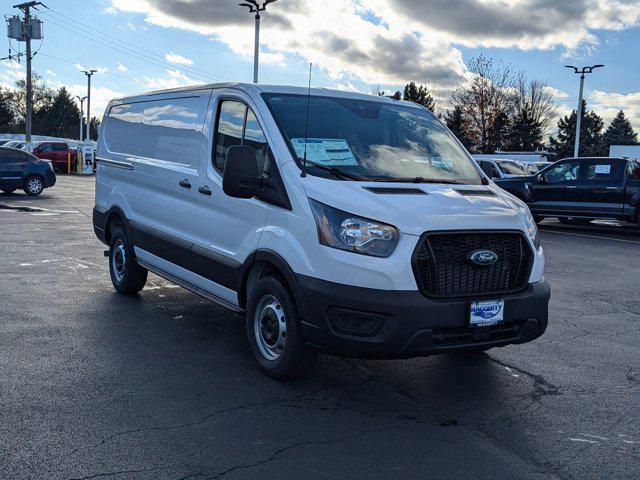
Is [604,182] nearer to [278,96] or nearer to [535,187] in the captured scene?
[535,187]

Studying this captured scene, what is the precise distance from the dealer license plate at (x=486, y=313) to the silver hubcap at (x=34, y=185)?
67.6 ft

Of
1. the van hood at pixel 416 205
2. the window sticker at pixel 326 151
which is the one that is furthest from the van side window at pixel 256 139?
the van hood at pixel 416 205

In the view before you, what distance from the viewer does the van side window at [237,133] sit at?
4984 mm

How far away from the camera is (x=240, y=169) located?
470cm

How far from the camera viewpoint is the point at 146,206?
22.2ft

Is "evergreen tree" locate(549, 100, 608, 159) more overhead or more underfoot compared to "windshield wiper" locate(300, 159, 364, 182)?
more overhead

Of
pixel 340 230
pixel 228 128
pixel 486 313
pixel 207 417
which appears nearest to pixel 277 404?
pixel 207 417

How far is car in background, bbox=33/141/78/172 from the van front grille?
39.7 m

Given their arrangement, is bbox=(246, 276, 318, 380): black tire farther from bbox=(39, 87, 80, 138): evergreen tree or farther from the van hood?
bbox=(39, 87, 80, 138): evergreen tree

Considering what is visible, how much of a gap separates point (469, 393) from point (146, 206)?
3702 mm

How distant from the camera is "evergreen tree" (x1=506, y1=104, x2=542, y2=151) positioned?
70.0 metres

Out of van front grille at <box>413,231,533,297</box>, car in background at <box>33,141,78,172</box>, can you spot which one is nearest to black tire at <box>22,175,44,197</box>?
car in background at <box>33,141,78,172</box>

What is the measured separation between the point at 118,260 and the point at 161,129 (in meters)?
1.81

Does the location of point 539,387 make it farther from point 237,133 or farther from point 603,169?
point 603,169
